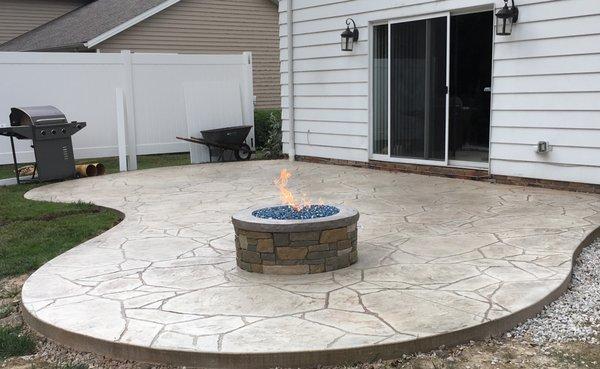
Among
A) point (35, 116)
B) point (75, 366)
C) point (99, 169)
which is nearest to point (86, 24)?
point (99, 169)

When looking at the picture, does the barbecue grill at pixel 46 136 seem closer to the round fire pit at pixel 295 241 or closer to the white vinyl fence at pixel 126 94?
the white vinyl fence at pixel 126 94

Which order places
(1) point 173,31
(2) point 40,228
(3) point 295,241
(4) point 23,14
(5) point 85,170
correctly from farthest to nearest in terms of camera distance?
(4) point 23,14 < (1) point 173,31 < (5) point 85,170 < (2) point 40,228 < (3) point 295,241

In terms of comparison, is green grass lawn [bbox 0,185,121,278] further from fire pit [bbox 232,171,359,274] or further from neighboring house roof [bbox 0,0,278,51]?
neighboring house roof [bbox 0,0,278,51]

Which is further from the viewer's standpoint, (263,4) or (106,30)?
(263,4)

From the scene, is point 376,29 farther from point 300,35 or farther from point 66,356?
point 66,356

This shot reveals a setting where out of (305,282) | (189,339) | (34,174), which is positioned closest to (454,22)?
(305,282)

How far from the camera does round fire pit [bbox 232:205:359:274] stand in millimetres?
4191

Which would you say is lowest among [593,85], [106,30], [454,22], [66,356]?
[66,356]

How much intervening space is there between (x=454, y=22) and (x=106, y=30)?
10.3 m

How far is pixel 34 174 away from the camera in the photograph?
9742 mm

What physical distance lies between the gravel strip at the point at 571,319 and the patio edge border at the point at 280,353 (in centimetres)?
11

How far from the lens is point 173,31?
16.7 meters

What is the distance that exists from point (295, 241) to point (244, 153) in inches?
311

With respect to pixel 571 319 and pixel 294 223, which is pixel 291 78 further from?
pixel 571 319
